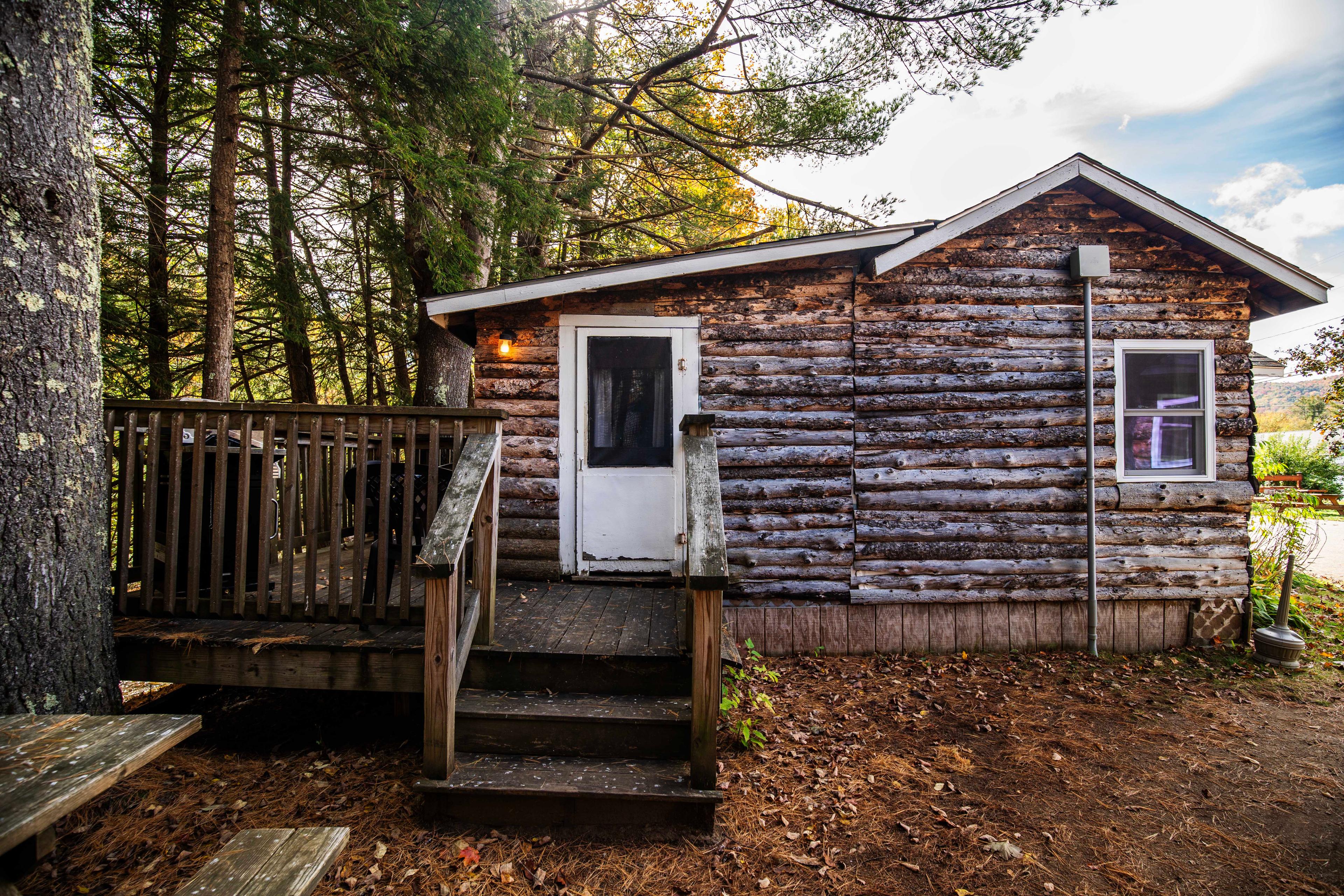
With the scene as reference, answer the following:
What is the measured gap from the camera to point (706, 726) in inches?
102

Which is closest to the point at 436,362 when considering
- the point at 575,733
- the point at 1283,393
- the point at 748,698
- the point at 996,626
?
the point at 748,698

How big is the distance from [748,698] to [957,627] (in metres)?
2.34

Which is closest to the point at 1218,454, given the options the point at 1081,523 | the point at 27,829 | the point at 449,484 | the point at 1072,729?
the point at 1081,523

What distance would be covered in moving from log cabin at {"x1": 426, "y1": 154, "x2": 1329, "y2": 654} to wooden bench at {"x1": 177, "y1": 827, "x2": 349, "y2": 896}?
128 inches

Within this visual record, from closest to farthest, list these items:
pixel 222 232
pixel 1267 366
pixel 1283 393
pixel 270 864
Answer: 1. pixel 270 864
2. pixel 222 232
3. pixel 1267 366
4. pixel 1283 393

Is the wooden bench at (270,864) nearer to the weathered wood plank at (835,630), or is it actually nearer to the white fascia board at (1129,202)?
the weathered wood plank at (835,630)

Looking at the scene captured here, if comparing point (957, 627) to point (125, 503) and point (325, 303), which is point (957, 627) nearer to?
point (125, 503)

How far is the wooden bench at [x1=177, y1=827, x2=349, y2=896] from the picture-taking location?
143cm

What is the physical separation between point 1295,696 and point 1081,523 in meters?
1.95

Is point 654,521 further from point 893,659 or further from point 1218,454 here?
point 1218,454

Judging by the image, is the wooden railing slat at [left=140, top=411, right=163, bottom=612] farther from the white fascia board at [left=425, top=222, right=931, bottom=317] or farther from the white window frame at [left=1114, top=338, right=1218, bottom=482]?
the white window frame at [left=1114, top=338, right=1218, bottom=482]

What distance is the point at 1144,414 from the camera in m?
5.28

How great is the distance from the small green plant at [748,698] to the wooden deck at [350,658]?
58cm

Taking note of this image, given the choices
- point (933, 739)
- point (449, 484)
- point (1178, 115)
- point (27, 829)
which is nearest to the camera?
point (27, 829)
